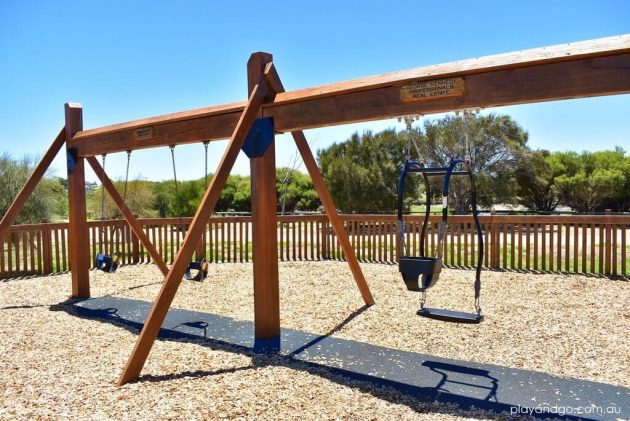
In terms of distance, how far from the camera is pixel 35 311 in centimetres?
641

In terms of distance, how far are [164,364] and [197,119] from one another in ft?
8.13

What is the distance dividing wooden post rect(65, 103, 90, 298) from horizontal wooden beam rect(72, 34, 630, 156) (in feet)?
7.25

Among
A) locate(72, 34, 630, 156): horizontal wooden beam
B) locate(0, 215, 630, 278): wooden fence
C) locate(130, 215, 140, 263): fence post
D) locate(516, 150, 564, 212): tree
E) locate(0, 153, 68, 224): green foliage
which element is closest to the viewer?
locate(72, 34, 630, 156): horizontal wooden beam

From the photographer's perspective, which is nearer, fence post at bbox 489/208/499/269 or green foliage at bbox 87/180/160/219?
fence post at bbox 489/208/499/269

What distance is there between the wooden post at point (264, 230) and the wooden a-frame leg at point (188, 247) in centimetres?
26

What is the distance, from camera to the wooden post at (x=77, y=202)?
6.99 meters

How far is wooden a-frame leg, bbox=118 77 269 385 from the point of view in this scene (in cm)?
391

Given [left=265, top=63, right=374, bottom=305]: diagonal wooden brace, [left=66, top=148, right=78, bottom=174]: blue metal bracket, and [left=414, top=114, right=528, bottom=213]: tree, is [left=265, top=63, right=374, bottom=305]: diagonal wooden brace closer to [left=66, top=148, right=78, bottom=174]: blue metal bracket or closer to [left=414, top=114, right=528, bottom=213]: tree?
[left=66, top=148, right=78, bottom=174]: blue metal bracket

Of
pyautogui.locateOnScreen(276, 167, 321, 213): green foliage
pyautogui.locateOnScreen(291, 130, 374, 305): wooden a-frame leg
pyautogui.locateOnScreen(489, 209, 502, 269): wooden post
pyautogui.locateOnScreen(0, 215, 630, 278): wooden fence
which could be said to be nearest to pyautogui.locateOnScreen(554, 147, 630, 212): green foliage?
pyautogui.locateOnScreen(276, 167, 321, 213): green foliage

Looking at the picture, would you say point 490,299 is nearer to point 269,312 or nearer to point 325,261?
point 269,312

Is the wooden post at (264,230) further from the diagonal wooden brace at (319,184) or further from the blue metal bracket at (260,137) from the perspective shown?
the diagonal wooden brace at (319,184)

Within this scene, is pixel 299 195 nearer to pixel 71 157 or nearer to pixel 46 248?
pixel 46 248

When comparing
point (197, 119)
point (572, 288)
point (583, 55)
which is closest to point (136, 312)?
point (197, 119)

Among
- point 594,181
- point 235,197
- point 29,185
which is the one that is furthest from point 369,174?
point 29,185
